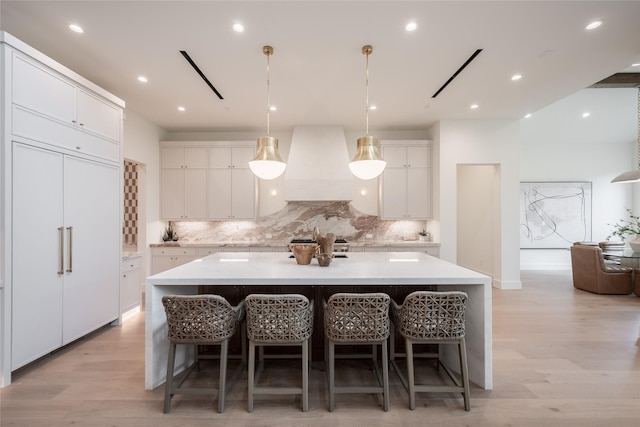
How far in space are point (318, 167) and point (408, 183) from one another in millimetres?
1699

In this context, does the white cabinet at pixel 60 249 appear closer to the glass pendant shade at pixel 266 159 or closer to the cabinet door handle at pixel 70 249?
the cabinet door handle at pixel 70 249

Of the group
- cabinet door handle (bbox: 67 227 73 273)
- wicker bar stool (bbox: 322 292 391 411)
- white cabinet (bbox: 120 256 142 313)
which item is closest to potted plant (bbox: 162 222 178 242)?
white cabinet (bbox: 120 256 142 313)

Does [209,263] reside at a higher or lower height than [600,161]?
lower

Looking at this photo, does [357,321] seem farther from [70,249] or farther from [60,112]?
[60,112]

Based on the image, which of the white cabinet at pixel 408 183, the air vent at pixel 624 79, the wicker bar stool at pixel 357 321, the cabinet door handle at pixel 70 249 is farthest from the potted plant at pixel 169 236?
the air vent at pixel 624 79

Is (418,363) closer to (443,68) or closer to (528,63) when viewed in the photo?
(443,68)

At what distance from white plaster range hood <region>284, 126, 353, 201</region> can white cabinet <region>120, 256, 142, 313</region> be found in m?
2.41

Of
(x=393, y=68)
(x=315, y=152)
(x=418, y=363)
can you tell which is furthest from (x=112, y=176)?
(x=418, y=363)

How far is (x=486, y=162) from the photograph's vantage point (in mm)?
5348

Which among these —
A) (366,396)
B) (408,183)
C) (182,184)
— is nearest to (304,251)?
(366,396)

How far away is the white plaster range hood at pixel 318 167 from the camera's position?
5137 millimetres

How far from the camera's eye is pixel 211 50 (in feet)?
9.99

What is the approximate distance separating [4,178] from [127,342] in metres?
1.84

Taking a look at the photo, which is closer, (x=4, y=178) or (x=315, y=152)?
(x=4, y=178)
